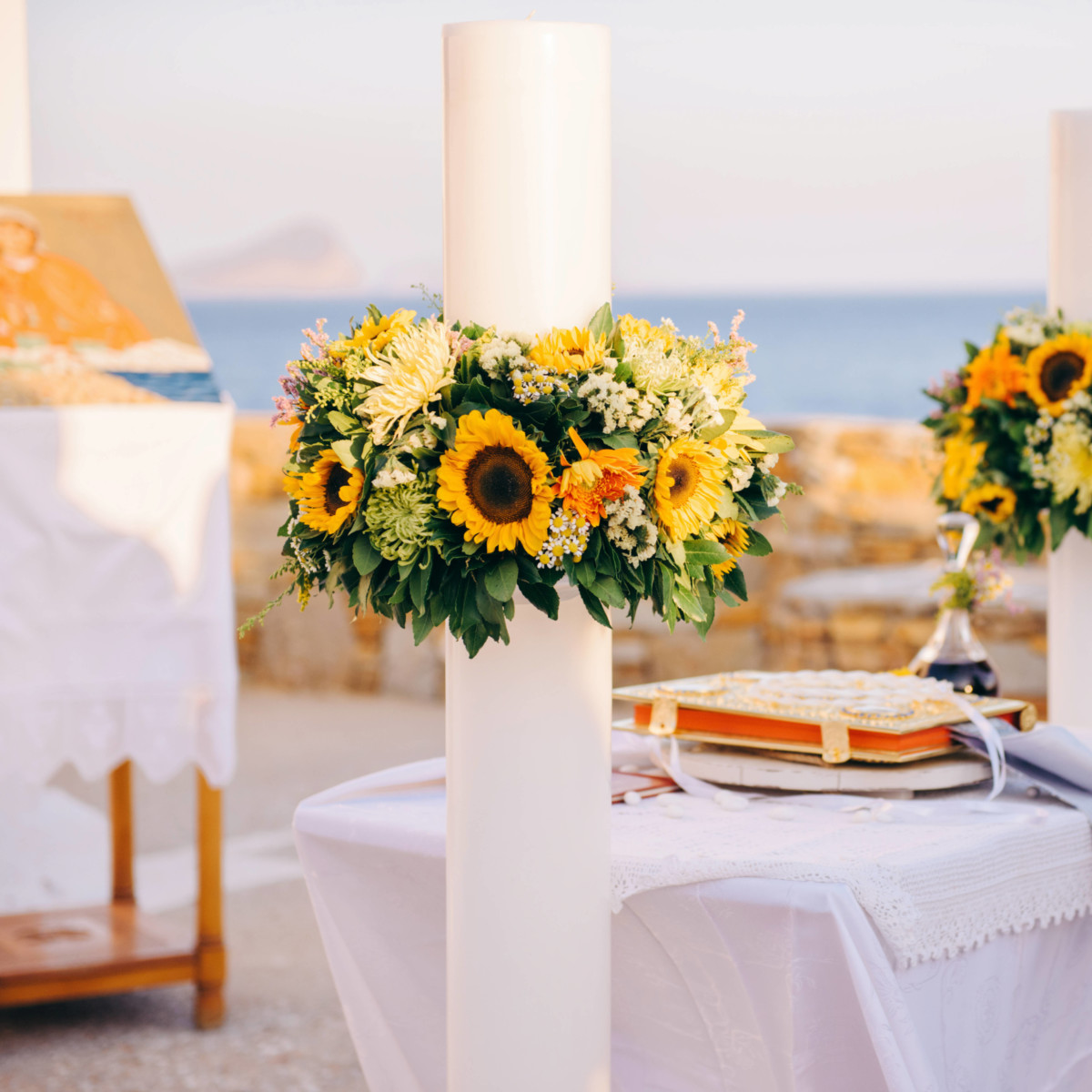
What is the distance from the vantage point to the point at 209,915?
9.93ft

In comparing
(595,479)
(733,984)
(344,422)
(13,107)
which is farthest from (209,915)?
(13,107)

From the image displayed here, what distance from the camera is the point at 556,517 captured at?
1.35 m

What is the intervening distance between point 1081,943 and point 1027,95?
26.9 meters

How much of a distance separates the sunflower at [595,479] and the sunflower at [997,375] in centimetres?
136

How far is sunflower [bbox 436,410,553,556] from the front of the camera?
1.35m

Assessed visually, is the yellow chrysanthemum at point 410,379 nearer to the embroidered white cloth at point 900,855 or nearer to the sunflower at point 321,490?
the sunflower at point 321,490

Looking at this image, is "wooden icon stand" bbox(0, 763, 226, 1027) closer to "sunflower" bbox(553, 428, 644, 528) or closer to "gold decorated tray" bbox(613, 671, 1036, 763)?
"gold decorated tray" bbox(613, 671, 1036, 763)

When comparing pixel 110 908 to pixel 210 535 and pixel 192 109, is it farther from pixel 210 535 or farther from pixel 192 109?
pixel 192 109

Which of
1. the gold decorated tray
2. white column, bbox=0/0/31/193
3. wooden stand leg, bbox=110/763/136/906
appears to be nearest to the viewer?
the gold decorated tray

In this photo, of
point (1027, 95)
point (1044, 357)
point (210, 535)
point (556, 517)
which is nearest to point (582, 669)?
point (556, 517)

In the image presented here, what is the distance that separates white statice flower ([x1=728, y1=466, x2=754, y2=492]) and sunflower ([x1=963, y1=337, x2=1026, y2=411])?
119cm

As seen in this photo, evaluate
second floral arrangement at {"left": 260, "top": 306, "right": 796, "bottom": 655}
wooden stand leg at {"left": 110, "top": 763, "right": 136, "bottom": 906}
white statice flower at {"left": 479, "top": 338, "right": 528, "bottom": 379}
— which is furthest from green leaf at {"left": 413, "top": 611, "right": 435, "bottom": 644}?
wooden stand leg at {"left": 110, "top": 763, "right": 136, "bottom": 906}

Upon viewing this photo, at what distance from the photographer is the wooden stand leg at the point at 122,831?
3.38 metres

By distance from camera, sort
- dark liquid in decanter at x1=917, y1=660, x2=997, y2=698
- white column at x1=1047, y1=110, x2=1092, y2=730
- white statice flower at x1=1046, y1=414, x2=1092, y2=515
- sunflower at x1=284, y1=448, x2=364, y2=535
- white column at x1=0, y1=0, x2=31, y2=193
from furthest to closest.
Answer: white column at x1=0, y1=0, x2=31, y2=193 < white column at x1=1047, y1=110, x2=1092, y2=730 < white statice flower at x1=1046, y1=414, x2=1092, y2=515 < dark liquid in decanter at x1=917, y1=660, x2=997, y2=698 < sunflower at x1=284, y1=448, x2=364, y2=535
